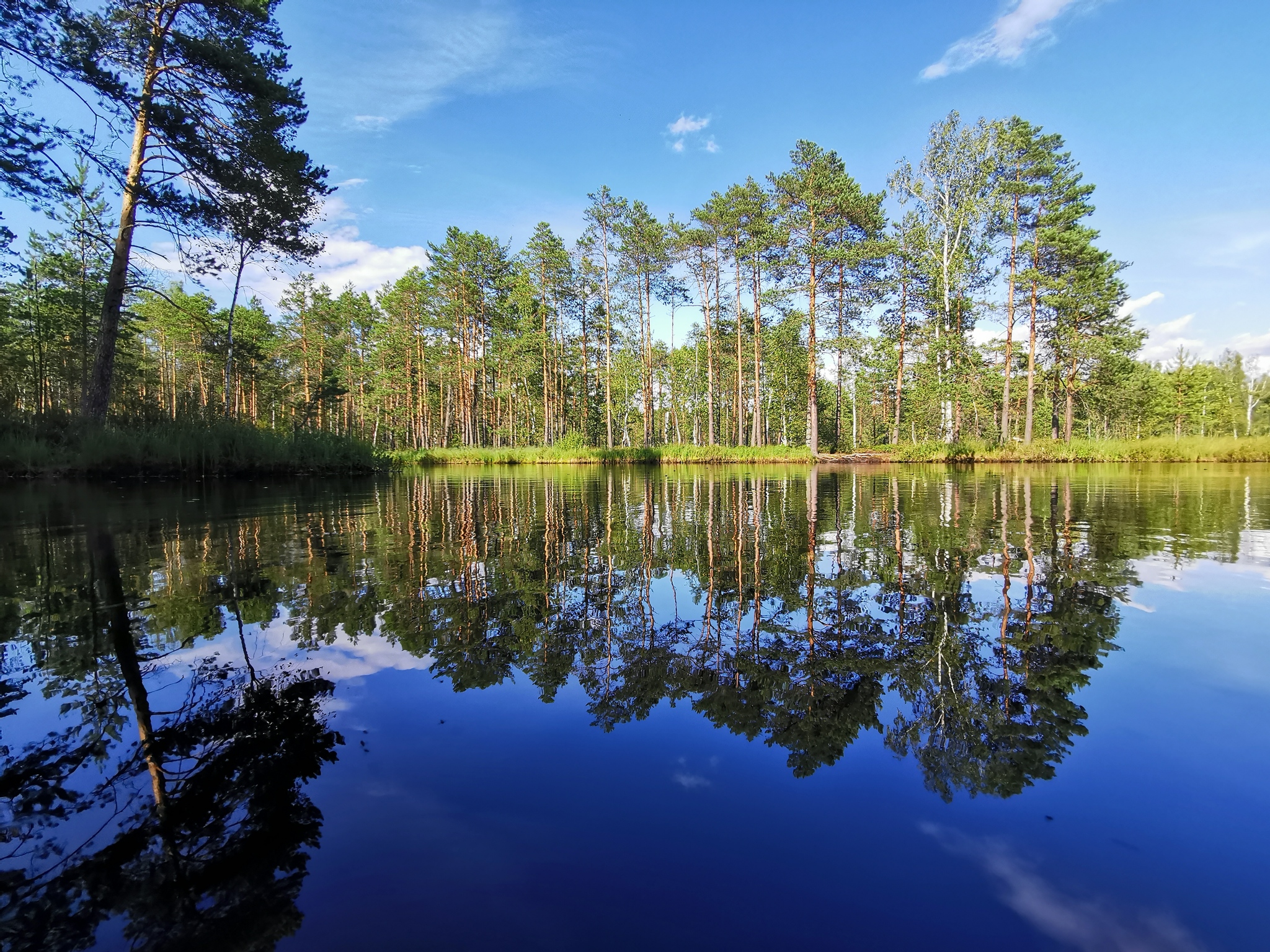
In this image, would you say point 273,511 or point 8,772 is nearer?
point 8,772

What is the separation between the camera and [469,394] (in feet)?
145

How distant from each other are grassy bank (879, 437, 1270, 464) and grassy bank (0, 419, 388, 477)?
26.6 meters

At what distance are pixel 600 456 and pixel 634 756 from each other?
102 feet

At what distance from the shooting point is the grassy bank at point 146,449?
11727 millimetres

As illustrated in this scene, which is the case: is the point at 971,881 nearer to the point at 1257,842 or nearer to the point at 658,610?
the point at 1257,842

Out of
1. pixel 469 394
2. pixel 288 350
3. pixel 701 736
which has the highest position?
pixel 288 350

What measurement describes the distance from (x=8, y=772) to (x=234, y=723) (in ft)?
1.98

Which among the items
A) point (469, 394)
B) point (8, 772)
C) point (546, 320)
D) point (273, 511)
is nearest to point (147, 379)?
point (469, 394)

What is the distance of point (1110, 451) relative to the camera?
81.7 feet

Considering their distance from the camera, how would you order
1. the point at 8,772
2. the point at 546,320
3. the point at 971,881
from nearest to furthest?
1. the point at 971,881
2. the point at 8,772
3. the point at 546,320

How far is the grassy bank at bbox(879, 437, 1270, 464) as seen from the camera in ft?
75.4

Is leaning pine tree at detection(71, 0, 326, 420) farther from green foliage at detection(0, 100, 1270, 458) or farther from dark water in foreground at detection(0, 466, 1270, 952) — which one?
dark water in foreground at detection(0, 466, 1270, 952)

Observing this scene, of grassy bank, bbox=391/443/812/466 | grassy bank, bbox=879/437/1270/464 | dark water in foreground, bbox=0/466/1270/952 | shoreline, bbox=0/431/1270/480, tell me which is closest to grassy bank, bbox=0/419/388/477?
shoreline, bbox=0/431/1270/480

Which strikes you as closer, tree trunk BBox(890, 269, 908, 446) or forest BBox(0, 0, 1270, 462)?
forest BBox(0, 0, 1270, 462)
